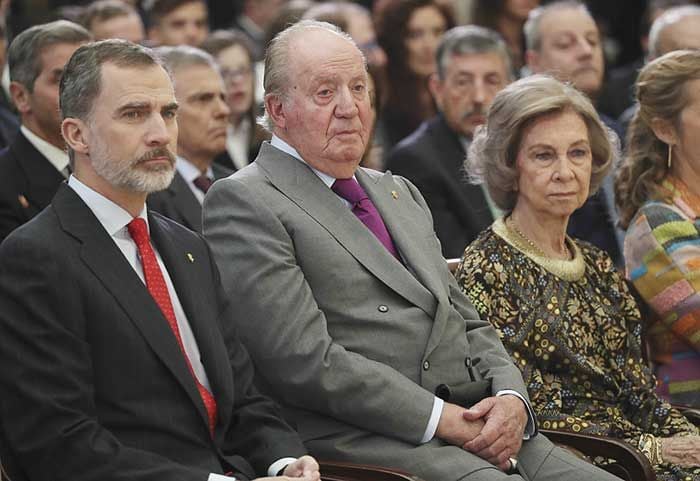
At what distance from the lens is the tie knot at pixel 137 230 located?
292cm

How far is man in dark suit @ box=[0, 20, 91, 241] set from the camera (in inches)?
162

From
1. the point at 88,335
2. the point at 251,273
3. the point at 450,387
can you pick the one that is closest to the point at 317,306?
the point at 251,273

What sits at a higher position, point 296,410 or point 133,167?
point 133,167

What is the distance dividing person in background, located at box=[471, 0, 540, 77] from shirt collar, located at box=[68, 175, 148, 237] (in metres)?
5.00

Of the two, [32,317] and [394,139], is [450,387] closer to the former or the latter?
[32,317]

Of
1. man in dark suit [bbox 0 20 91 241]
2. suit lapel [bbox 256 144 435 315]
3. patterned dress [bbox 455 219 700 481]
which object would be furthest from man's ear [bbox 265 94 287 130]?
man in dark suit [bbox 0 20 91 241]

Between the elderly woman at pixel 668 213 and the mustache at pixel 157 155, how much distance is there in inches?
66.3

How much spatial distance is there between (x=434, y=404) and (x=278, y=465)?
18.2 inches

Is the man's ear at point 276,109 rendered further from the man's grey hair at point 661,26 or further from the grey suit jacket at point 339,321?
the man's grey hair at point 661,26

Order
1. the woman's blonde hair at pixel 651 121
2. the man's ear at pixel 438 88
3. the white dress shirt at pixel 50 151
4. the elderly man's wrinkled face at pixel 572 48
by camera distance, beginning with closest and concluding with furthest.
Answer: the woman's blonde hair at pixel 651 121 < the white dress shirt at pixel 50 151 < the man's ear at pixel 438 88 < the elderly man's wrinkled face at pixel 572 48

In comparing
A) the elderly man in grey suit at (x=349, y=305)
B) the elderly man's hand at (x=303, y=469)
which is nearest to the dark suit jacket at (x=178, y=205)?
the elderly man in grey suit at (x=349, y=305)

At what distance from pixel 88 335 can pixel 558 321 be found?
4.82 ft

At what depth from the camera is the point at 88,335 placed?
2.72 meters

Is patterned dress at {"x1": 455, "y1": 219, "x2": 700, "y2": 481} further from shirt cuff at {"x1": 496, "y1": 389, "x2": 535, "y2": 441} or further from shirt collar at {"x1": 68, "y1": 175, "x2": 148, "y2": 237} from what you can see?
shirt collar at {"x1": 68, "y1": 175, "x2": 148, "y2": 237}
